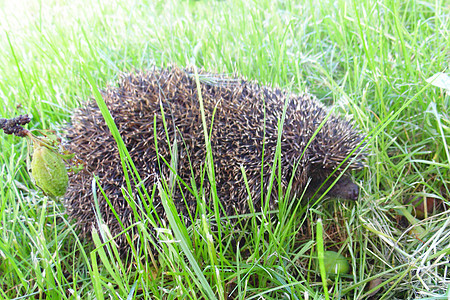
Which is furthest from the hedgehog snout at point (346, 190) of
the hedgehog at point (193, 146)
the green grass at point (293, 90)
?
the green grass at point (293, 90)

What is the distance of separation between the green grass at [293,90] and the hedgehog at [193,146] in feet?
0.77

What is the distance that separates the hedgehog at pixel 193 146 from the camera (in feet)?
9.52

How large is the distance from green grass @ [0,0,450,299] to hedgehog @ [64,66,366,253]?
0.23 m

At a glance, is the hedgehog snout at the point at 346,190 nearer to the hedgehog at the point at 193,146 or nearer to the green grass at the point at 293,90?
the hedgehog at the point at 193,146

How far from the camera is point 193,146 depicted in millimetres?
2936

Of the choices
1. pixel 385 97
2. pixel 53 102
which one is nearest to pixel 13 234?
pixel 53 102

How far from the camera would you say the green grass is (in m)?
2.38

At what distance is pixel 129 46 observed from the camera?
4926 millimetres

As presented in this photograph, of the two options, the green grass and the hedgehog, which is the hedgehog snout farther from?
the green grass

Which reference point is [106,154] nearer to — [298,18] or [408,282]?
[408,282]

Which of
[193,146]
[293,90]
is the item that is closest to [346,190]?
[193,146]

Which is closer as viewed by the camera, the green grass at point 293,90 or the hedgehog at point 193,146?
the green grass at point 293,90

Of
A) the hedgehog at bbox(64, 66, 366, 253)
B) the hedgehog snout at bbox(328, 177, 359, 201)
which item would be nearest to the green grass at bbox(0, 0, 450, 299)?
the hedgehog snout at bbox(328, 177, 359, 201)

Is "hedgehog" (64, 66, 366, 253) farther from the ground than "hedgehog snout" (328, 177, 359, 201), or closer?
farther from the ground
